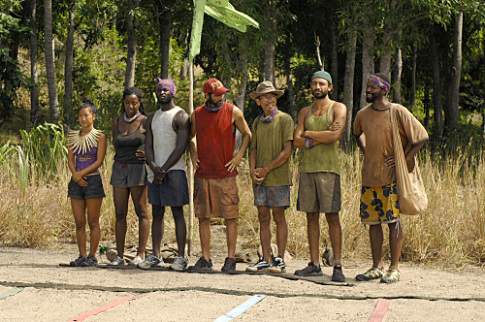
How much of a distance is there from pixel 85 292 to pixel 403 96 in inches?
725

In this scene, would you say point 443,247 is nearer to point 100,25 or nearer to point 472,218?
point 472,218

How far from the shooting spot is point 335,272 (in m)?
6.38

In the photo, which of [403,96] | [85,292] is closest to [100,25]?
[403,96]

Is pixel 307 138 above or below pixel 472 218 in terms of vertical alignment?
above

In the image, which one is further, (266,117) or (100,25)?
(100,25)

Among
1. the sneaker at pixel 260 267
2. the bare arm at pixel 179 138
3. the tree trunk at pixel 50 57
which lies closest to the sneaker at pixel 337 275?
the sneaker at pixel 260 267

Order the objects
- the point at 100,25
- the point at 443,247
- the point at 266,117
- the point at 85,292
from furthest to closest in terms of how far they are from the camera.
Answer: the point at 100,25
the point at 443,247
the point at 266,117
the point at 85,292

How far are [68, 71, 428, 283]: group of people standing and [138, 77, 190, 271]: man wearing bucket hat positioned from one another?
0.01 metres

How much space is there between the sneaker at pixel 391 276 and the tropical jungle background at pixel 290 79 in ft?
4.05

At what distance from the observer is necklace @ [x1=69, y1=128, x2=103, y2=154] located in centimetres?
689

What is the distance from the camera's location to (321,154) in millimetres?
6410

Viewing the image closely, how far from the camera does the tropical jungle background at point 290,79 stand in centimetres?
813

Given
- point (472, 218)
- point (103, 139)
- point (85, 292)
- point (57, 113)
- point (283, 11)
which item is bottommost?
point (85, 292)

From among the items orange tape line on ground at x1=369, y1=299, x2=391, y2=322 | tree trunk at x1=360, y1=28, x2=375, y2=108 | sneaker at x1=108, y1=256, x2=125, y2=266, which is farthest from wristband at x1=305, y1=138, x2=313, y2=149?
tree trunk at x1=360, y1=28, x2=375, y2=108
